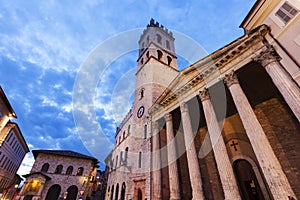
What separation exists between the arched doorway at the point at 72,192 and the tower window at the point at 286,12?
2834 centimetres

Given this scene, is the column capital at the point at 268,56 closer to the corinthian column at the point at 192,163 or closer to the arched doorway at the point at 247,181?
the corinthian column at the point at 192,163

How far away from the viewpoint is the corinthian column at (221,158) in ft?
19.8

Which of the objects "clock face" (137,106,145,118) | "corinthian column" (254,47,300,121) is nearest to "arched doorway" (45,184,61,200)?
"clock face" (137,106,145,118)

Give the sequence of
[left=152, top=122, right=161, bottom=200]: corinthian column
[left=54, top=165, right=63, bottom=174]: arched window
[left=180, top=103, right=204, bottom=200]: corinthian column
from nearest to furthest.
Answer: [left=180, top=103, right=204, bottom=200]: corinthian column < [left=152, top=122, right=161, bottom=200]: corinthian column < [left=54, top=165, right=63, bottom=174]: arched window

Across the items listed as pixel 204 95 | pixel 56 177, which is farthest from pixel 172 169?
pixel 56 177

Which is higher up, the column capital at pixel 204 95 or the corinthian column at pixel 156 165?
the column capital at pixel 204 95

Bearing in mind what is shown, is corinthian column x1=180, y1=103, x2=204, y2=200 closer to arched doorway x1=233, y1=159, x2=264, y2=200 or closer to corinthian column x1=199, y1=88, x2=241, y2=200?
corinthian column x1=199, y1=88, x2=241, y2=200

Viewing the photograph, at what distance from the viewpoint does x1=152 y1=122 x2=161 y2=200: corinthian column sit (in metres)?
9.62

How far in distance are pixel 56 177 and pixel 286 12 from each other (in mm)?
29266

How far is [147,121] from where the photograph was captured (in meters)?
13.7

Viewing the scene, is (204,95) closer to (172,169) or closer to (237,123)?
(237,123)

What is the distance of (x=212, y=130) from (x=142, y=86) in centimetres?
1095

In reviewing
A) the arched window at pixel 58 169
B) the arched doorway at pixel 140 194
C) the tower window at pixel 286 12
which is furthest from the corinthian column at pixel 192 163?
the arched window at pixel 58 169

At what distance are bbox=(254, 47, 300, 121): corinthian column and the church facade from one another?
0.03 metres
